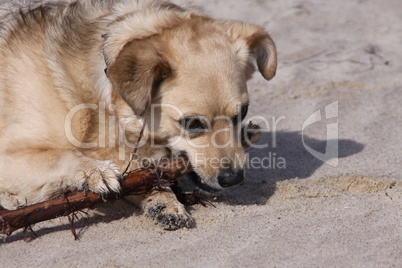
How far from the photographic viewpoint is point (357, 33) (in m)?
7.80

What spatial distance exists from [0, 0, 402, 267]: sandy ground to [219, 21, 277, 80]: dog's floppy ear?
2.94ft

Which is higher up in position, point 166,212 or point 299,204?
point 166,212

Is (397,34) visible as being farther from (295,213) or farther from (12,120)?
(12,120)

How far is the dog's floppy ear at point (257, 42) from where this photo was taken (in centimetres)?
424

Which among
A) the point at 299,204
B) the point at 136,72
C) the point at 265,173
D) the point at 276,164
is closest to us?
the point at 136,72

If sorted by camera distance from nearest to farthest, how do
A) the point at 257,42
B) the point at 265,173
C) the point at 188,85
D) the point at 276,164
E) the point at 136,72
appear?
1. the point at 136,72
2. the point at 188,85
3. the point at 257,42
4. the point at 265,173
5. the point at 276,164

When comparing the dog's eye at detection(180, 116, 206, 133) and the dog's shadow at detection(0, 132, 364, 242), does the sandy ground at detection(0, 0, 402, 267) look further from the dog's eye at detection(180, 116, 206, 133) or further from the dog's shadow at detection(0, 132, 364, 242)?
the dog's eye at detection(180, 116, 206, 133)

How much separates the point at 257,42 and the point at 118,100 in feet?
3.79

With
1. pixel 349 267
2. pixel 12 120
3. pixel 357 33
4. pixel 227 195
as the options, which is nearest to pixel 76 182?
pixel 12 120

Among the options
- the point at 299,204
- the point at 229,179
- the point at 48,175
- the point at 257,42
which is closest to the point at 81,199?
the point at 48,175

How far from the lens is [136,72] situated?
3.66 metres

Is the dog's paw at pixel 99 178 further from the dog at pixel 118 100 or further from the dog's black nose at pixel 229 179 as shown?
the dog's black nose at pixel 229 179

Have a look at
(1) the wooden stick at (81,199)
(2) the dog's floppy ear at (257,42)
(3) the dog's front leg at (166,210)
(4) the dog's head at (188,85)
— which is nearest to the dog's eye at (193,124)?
(4) the dog's head at (188,85)

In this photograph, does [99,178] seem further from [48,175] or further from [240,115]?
[240,115]
